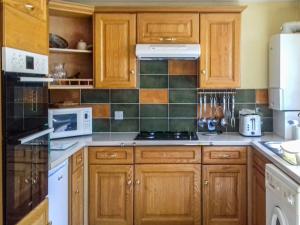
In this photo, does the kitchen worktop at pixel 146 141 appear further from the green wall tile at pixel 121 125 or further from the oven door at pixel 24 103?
the oven door at pixel 24 103

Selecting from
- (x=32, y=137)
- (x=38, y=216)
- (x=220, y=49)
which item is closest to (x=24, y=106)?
(x=32, y=137)

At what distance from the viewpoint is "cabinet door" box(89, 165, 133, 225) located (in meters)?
3.51

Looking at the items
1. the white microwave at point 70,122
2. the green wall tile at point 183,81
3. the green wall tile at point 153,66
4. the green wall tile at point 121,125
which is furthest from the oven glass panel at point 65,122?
the green wall tile at point 183,81

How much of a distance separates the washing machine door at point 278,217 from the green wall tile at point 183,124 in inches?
66.2

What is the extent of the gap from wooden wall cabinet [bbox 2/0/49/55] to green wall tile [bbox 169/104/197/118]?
2120mm

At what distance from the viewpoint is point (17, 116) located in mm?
1684

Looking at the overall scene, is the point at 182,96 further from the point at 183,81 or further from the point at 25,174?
the point at 25,174

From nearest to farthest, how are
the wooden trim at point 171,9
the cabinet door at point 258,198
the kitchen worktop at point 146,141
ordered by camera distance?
the cabinet door at point 258,198
the kitchen worktop at point 146,141
the wooden trim at point 171,9

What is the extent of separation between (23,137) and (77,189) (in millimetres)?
1553

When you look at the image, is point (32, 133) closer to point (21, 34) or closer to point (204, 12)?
point (21, 34)

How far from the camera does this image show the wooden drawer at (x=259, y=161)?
3.01 m

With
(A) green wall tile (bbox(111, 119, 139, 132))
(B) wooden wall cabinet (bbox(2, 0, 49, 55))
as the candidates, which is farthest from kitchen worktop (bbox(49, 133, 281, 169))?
(B) wooden wall cabinet (bbox(2, 0, 49, 55))

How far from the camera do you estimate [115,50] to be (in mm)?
3688

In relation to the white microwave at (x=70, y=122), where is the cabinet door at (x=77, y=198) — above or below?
below
